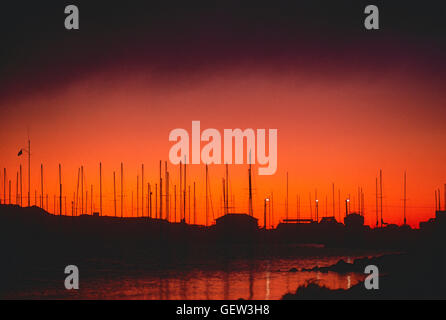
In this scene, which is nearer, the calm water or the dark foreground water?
the calm water

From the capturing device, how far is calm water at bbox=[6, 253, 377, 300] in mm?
38406

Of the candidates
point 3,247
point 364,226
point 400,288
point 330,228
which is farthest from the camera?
point 330,228

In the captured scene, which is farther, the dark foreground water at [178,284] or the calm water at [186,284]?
the dark foreground water at [178,284]

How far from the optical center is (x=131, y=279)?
165ft

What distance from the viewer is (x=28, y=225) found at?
312 ft

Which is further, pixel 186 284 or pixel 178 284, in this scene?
pixel 178 284

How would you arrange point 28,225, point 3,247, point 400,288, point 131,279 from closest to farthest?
point 400,288 < point 131,279 < point 3,247 < point 28,225

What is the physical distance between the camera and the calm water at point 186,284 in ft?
126

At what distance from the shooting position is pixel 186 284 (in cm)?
4484
